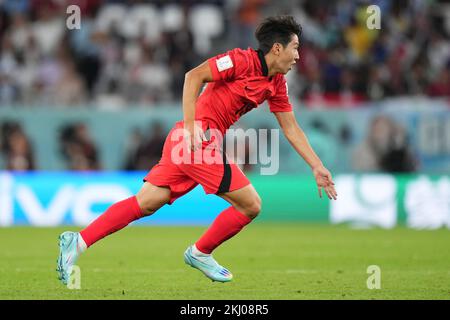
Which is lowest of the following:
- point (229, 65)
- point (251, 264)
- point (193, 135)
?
point (251, 264)

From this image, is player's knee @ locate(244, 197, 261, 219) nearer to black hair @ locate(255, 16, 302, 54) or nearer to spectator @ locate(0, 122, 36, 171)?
black hair @ locate(255, 16, 302, 54)

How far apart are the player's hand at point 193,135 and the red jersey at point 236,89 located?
41 centimetres

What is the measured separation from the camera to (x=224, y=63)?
312 inches

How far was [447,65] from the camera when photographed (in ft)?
63.2

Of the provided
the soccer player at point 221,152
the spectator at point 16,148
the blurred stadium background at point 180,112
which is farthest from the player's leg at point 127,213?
the spectator at point 16,148

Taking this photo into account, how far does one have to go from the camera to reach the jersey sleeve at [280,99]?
8445 millimetres

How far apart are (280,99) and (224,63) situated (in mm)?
808

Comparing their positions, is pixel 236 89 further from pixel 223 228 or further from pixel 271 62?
pixel 223 228

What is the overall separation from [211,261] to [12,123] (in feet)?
32.8

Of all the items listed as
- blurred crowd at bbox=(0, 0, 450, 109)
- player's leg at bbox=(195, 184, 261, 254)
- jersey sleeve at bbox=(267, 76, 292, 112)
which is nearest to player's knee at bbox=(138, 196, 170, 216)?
player's leg at bbox=(195, 184, 261, 254)

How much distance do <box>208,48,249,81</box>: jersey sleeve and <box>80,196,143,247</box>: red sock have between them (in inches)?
48.2

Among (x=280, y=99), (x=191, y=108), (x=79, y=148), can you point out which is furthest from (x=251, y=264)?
(x=79, y=148)

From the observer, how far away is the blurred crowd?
729 inches
